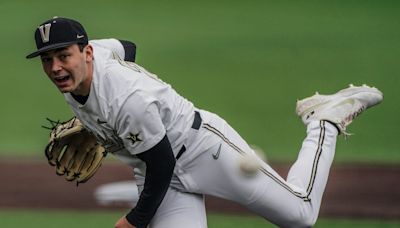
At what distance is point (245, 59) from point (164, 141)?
6742mm

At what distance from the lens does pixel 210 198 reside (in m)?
7.32

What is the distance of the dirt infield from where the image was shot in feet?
23.2

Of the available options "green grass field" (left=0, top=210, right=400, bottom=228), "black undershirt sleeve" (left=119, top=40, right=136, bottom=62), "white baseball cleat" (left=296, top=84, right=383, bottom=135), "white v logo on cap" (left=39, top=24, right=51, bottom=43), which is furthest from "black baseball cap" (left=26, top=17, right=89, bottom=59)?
"green grass field" (left=0, top=210, right=400, bottom=228)

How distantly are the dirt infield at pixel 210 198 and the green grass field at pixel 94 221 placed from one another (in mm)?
137

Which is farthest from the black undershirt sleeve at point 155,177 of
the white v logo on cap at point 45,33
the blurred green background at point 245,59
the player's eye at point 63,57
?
the blurred green background at point 245,59

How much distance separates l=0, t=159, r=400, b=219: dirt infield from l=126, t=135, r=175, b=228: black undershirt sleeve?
2.43 metres

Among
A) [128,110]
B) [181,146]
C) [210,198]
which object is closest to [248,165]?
[181,146]

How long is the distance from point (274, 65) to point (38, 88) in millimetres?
2537

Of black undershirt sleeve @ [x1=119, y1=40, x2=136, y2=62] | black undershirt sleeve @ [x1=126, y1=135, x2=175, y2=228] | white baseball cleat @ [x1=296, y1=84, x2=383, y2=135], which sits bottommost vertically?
black undershirt sleeve @ [x1=126, y1=135, x2=175, y2=228]

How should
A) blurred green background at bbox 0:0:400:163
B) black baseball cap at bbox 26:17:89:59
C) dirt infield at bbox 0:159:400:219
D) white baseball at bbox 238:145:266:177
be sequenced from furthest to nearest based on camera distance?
1. blurred green background at bbox 0:0:400:163
2. dirt infield at bbox 0:159:400:219
3. white baseball at bbox 238:145:266:177
4. black baseball cap at bbox 26:17:89:59

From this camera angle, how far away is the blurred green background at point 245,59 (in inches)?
348

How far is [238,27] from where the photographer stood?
12.4 m

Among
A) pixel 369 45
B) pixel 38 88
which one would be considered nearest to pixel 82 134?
pixel 38 88

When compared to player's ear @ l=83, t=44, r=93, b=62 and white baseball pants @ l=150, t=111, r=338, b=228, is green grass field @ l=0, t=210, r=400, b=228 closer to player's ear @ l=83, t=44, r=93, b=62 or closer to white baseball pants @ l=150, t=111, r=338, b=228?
white baseball pants @ l=150, t=111, r=338, b=228
